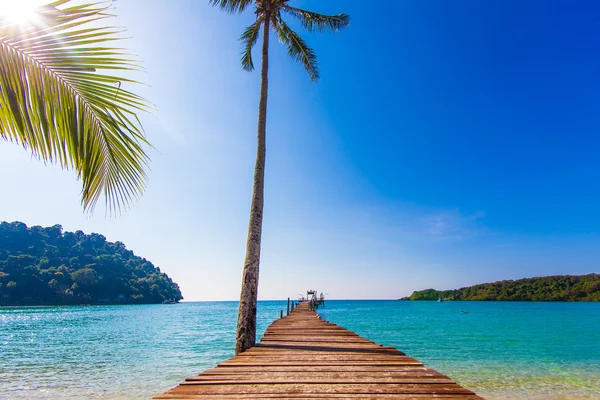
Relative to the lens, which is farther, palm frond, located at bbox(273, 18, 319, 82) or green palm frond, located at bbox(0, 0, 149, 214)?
palm frond, located at bbox(273, 18, 319, 82)

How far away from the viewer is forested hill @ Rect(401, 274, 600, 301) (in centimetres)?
13351

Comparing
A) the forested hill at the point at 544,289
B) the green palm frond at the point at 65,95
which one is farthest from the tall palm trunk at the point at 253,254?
the forested hill at the point at 544,289

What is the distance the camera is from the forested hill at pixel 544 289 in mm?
133512

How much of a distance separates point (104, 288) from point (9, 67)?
462ft

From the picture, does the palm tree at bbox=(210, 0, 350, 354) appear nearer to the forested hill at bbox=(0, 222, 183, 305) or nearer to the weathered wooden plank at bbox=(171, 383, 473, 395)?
the weathered wooden plank at bbox=(171, 383, 473, 395)

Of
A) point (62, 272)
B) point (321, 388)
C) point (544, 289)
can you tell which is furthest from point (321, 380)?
point (544, 289)

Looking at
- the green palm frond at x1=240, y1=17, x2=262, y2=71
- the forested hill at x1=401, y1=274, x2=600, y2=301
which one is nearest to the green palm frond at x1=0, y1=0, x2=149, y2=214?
the green palm frond at x1=240, y1=17, x2=262, y2=71

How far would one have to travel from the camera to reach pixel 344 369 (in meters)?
4.55

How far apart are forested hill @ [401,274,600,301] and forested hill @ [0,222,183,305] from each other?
173605mm

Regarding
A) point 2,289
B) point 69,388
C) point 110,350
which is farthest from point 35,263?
point 69,388

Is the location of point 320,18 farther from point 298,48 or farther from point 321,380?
point 321,380

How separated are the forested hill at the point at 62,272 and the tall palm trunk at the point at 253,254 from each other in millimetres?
119579

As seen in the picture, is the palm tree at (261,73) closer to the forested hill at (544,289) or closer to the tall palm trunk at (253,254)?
the tall palm trunk at (253,254)

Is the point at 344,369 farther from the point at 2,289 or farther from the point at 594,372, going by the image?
the point at 2,289
